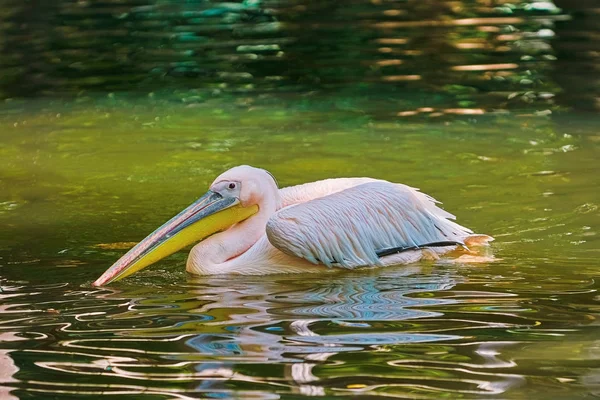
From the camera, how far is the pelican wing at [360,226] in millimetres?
5664

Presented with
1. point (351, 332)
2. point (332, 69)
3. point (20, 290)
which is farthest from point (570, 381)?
point (332, 69)

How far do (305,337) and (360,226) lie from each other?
159cm

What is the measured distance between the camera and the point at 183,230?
5.86 metres

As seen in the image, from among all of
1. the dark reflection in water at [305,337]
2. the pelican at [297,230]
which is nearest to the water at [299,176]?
the dark reflection in water at [305,337]

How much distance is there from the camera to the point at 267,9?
1798cm

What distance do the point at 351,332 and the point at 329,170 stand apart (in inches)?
169

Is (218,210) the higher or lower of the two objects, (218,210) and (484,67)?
the higher

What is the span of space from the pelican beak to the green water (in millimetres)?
130

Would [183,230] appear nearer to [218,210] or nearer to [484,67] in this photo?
[218,210]

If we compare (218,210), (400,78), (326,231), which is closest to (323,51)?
(400,78)

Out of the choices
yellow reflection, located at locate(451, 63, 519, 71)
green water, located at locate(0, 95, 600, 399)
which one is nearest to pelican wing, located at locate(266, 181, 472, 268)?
green water, located at locate(0, 95, 600, 399)

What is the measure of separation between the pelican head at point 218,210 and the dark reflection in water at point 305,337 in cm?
22

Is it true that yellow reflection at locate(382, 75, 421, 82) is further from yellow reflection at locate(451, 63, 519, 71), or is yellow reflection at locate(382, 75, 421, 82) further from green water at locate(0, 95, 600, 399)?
green water at locate(0, 95, 600, 399)

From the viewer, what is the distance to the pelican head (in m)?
5.77
